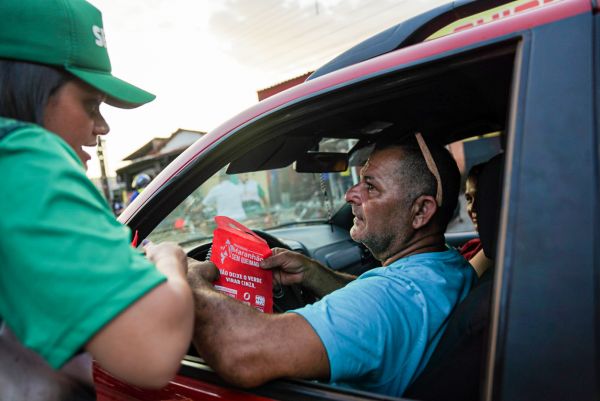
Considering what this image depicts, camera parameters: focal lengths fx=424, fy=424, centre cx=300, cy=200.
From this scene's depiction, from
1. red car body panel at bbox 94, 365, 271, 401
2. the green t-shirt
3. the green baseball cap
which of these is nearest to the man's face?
red car body panel at bbox 94, 365, 271, 401

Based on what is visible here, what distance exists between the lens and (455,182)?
182cm

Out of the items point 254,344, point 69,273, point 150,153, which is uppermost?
point 150,153

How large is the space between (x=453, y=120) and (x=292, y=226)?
275cm

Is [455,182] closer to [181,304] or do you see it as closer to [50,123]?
[181,304]

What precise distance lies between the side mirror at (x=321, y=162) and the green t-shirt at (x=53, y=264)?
1.68 meters

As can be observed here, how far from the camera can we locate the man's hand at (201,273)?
1365mm

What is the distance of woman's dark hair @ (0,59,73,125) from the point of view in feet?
2.85

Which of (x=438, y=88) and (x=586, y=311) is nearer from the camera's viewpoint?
(x=586, y=311)

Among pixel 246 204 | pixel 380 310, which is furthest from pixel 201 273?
pixel 246 204

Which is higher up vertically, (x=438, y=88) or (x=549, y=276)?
(x=438, y=88)

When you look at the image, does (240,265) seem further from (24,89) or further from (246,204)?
(246,204)

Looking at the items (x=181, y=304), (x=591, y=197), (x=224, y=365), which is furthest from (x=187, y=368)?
(x=591, y=197)

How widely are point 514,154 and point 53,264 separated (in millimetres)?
923

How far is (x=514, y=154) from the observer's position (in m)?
0.93
